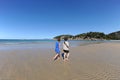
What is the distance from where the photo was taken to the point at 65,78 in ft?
16.4

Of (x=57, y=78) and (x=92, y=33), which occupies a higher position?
(x=92, y=33)

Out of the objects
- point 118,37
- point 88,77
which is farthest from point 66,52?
point 118,37

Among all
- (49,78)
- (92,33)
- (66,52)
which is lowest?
(49,78)

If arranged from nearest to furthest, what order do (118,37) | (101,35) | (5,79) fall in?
(5,79) < (118,37) < (101,35)

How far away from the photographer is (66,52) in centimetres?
978

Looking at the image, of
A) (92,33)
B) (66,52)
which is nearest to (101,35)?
(92,33)

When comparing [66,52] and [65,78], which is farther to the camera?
[66,52]

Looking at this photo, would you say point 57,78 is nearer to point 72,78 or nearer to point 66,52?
point 72,78

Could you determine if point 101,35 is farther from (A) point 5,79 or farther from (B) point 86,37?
(A) point 5,79

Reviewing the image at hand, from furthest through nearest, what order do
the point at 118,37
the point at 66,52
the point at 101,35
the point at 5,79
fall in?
the point at 101,35
the point at 118,37
the point at 66,52
the point at 5,79

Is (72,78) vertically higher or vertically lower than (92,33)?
lower

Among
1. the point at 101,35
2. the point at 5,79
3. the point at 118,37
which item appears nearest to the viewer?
the point at 5,79

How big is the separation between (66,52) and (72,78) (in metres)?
4.83

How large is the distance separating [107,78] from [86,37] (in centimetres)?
13396
